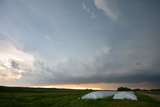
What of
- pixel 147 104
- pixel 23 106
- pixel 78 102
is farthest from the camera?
pixel 23 106

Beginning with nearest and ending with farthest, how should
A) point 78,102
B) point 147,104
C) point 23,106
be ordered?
1. point 147,104
2. point 78,102
3. point 23,106

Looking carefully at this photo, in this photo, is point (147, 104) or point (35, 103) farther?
point (35, 103)

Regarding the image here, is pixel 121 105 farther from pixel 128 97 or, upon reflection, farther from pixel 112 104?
pixel 128 97

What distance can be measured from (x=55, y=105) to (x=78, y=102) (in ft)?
16.9

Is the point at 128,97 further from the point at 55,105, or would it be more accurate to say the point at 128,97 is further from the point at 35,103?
the point at 35,103

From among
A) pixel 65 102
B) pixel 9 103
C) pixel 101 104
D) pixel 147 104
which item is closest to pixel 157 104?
pixel 147 104

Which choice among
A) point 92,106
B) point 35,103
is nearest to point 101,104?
point 92,106

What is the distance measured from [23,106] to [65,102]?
9022 millimetres

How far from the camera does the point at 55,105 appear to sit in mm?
54281

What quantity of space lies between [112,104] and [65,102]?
11.2m

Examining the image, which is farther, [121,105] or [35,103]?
[35,103]

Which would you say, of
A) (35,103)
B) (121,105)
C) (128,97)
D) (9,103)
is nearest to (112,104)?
(121,105)

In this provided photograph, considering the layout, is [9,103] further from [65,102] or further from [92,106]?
[92,106]

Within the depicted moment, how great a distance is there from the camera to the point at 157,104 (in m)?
48.3
